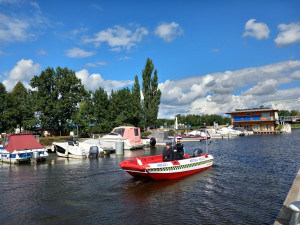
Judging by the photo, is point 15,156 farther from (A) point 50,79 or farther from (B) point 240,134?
(B) point 240,134

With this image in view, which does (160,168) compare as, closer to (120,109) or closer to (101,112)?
(101,112)

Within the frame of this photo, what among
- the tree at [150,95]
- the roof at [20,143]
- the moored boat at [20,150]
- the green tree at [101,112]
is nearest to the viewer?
the moored boat at [20,150]

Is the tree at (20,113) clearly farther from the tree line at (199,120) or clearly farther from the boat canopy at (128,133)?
the tree line at (199,120)

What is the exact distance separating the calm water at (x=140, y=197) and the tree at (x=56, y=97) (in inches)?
1086

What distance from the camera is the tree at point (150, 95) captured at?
212 ft

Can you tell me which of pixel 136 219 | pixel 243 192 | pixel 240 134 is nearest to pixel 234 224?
pixel 136 219

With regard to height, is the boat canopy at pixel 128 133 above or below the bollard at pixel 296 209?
above

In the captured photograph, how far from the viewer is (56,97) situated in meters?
45.3

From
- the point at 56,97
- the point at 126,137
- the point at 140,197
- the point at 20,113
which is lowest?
the point at 140,197

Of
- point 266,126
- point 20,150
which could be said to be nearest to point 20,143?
point 20,150

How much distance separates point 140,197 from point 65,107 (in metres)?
36.7

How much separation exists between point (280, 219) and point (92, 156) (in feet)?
68.7

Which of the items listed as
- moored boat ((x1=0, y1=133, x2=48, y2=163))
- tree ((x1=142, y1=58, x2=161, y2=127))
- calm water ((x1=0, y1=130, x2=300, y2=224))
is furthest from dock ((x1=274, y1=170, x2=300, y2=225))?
tree ((x1=142, y1=58, x2=161, y2=127))

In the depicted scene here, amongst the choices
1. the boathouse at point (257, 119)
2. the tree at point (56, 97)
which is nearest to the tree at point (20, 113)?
the tree at point (56, 97)
